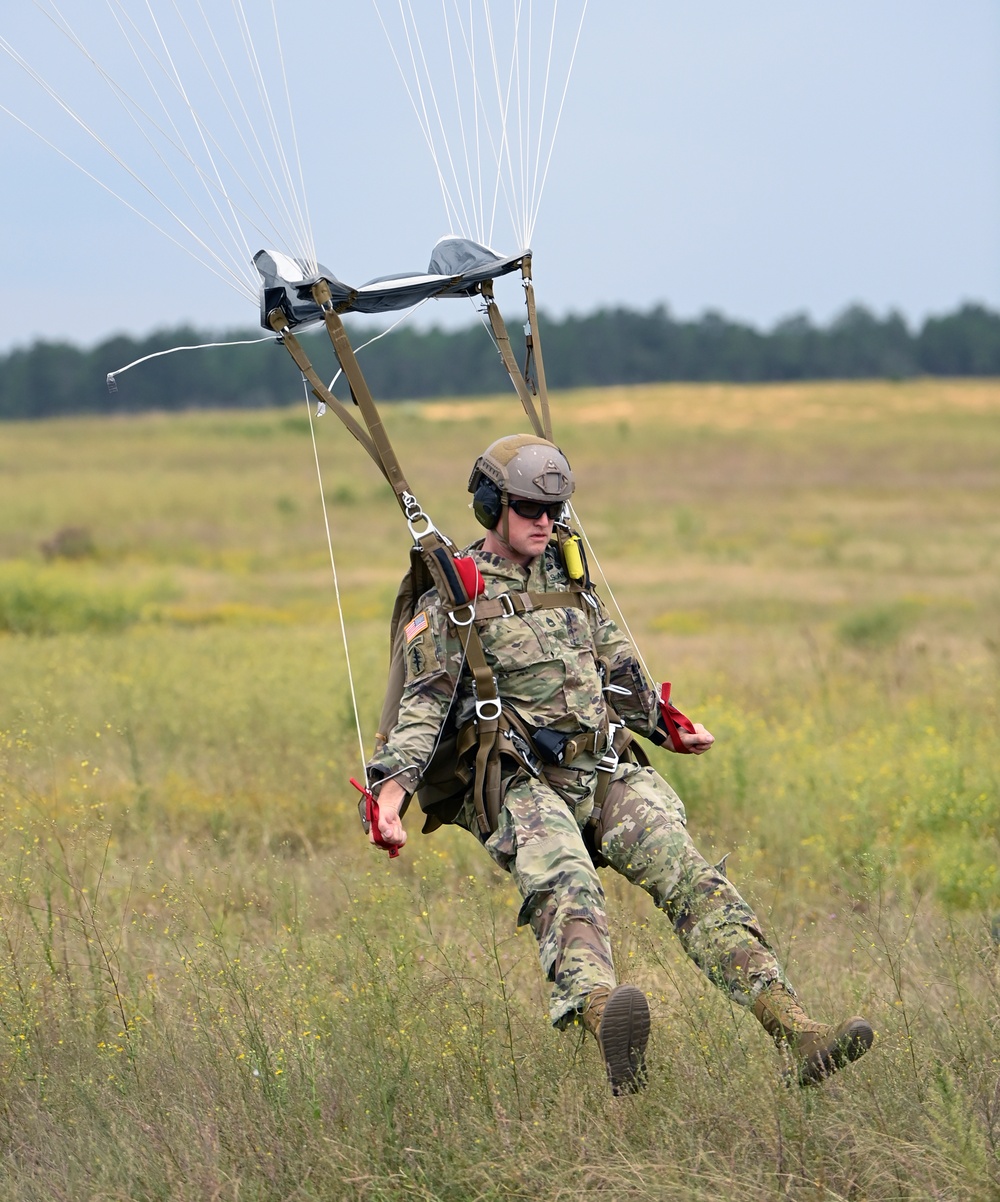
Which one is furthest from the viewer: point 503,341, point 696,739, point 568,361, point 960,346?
point 960,346

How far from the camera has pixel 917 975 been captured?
18.5 feet

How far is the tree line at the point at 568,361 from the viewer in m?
107

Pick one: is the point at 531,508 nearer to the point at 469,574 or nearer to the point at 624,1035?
the point at 469,574

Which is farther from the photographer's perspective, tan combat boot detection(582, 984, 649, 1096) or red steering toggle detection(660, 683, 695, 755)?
red steering toggle detection(660, 683, 695, 755)

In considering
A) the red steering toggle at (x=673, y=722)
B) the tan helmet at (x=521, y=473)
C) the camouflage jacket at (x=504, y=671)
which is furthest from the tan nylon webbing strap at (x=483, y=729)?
the red steering toggle at (x=673, y=722)

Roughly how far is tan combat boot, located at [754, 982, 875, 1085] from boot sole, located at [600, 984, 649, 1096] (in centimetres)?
48

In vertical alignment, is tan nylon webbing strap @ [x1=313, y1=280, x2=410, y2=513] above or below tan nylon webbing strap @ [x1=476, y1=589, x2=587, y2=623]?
above

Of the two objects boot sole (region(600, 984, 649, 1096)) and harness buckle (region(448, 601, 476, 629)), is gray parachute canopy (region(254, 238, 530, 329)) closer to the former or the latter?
harness buckle (region(448, 601, 476, 629))

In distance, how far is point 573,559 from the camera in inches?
200

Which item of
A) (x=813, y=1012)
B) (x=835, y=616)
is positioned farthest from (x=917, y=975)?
(x=835, y=616)

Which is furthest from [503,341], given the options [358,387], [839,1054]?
[839,1054]

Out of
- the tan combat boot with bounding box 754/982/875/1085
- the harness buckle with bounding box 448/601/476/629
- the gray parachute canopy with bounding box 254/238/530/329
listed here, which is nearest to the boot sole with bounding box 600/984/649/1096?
the tan combat boot with bounding box 754/982/875/1085

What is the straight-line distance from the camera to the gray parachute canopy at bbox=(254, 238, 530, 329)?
4891 mm

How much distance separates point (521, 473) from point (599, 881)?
54.3 inches
